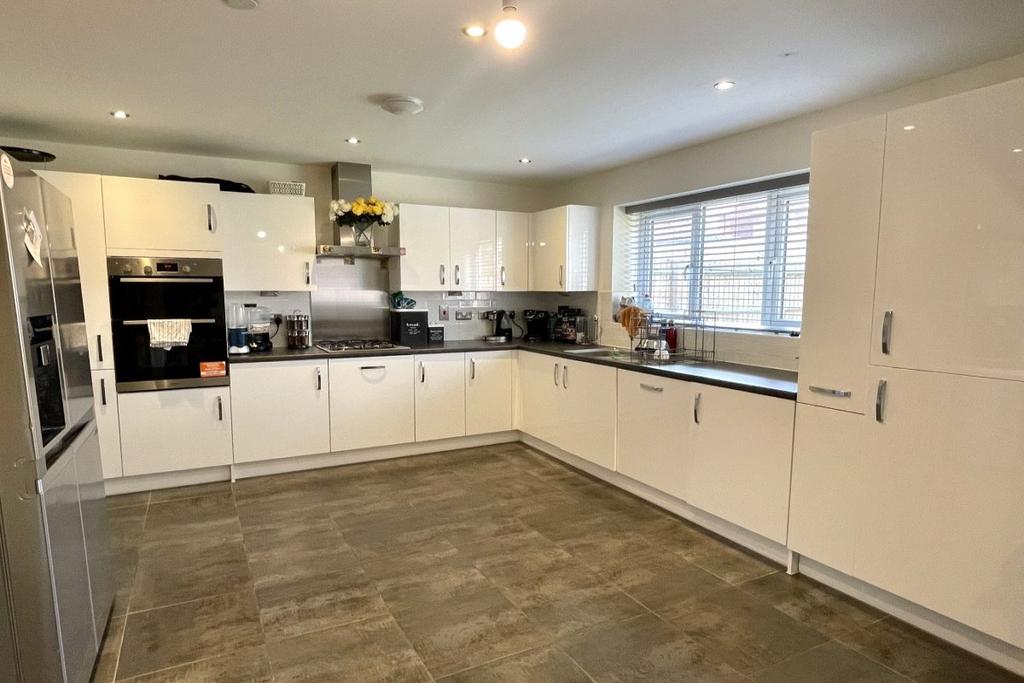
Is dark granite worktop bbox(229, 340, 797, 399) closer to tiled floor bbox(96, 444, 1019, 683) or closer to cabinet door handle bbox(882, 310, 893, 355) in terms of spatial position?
cabinet door handle bbox(882, 310, 893, 355)

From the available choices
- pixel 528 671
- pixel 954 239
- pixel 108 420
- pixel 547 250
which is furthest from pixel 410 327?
pixel 954 239

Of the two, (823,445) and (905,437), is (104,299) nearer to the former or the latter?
(823,445)

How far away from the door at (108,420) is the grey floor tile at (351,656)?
7.13ft

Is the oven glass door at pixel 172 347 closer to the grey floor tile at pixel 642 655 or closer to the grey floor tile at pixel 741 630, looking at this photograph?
the grey floor tile at pixel 642 655

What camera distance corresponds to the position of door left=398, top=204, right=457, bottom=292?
4.50 m

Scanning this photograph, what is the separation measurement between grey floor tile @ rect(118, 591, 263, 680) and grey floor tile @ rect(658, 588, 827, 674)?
67.7 inches

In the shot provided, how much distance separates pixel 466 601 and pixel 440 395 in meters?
2.18

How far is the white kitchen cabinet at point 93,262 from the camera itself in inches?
132

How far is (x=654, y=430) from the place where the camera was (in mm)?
3314

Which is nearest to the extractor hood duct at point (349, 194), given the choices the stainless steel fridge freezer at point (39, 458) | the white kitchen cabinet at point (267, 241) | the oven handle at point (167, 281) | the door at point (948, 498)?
the white kitchen cabinet at point (267, 241)

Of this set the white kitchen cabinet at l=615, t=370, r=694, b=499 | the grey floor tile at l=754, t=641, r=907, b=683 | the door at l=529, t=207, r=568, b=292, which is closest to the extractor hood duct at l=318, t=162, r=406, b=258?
the door at l=529, t=207, r=568, b=292

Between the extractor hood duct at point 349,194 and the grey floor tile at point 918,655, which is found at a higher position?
the extractor hood duct at point 349,194

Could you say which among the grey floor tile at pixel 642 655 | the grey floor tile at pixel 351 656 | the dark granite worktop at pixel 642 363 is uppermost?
the dark granite worktop at pixel 642 363

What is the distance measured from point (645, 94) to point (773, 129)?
1.03 metres
